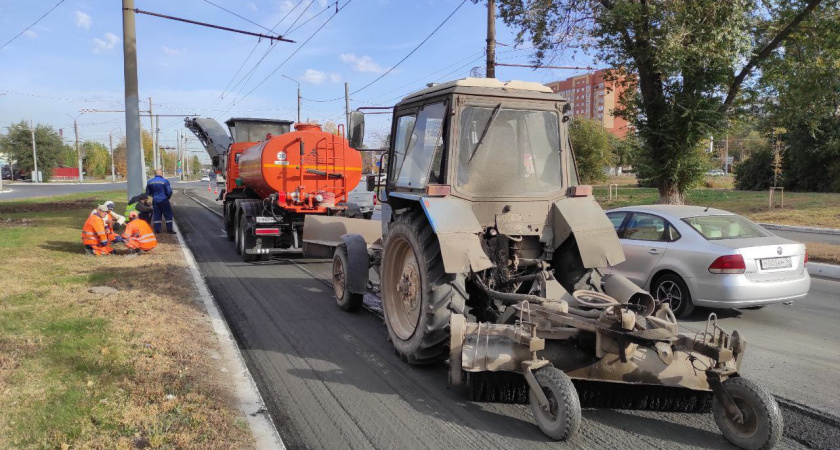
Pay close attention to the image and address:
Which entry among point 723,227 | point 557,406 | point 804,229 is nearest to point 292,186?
point 723,227

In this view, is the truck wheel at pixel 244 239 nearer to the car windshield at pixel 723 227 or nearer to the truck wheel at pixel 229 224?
the truck wheel at pixel 229 224

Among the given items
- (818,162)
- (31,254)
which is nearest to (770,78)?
(31,254)

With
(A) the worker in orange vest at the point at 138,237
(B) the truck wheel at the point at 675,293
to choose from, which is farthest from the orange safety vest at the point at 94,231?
(B) the truck wheel at the point at 675,293

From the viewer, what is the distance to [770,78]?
1495 cm

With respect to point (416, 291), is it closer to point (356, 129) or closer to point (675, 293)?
point (356, 129)

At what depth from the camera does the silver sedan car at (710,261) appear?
6.77 m

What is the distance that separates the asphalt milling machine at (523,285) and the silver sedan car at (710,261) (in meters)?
2.32

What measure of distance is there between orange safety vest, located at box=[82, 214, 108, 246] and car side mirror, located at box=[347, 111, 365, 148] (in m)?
7.57

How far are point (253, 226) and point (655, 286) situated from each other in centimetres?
779

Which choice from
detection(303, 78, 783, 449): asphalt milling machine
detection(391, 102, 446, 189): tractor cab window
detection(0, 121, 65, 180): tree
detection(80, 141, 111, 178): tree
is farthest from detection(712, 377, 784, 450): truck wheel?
detection(80, 141, 111, 178): tree

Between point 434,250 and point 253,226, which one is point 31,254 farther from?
point 434,250

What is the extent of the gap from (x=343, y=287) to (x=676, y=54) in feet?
30.2

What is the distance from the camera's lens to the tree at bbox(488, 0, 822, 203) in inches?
491

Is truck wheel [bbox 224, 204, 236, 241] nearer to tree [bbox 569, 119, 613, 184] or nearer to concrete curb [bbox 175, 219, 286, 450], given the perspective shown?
concrete curb [bbox 175, 219, 286, 450]
